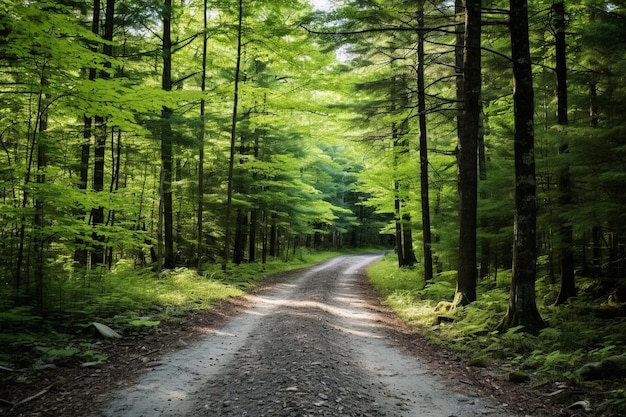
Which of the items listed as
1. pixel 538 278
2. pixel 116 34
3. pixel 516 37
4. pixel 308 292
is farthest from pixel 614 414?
pixel 116 34

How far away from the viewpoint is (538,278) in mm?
11969

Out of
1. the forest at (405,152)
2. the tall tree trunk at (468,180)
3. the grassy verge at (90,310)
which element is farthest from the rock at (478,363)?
the grassy verge at (90,310)

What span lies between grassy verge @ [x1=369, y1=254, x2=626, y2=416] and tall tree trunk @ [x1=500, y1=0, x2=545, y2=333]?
607 mm

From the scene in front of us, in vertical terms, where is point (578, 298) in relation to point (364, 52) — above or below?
below

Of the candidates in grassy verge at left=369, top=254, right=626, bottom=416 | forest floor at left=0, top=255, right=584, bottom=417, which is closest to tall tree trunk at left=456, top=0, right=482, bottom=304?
grassy verge at left=369, top=254, right=626, bottom=416

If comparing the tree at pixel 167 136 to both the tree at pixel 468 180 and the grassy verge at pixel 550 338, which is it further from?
the grassy verge at pixel 550 338

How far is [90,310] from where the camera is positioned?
813cm

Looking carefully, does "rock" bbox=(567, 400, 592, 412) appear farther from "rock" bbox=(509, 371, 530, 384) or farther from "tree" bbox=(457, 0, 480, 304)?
"tree" bbox=(457, 0, 480, 304)

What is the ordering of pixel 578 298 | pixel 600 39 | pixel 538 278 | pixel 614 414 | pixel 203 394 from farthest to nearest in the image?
pixel 538 278
pixel 578 298
pixel 600 39
pixel 203 394
pixel 614 414

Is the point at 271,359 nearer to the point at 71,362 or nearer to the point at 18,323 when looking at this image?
the point at 71,362

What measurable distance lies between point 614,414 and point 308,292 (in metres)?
11.4

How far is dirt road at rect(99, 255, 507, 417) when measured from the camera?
15.0 feet

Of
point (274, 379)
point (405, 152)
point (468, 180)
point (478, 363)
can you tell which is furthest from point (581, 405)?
point (405, 152)

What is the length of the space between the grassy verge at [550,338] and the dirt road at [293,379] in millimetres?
1167
